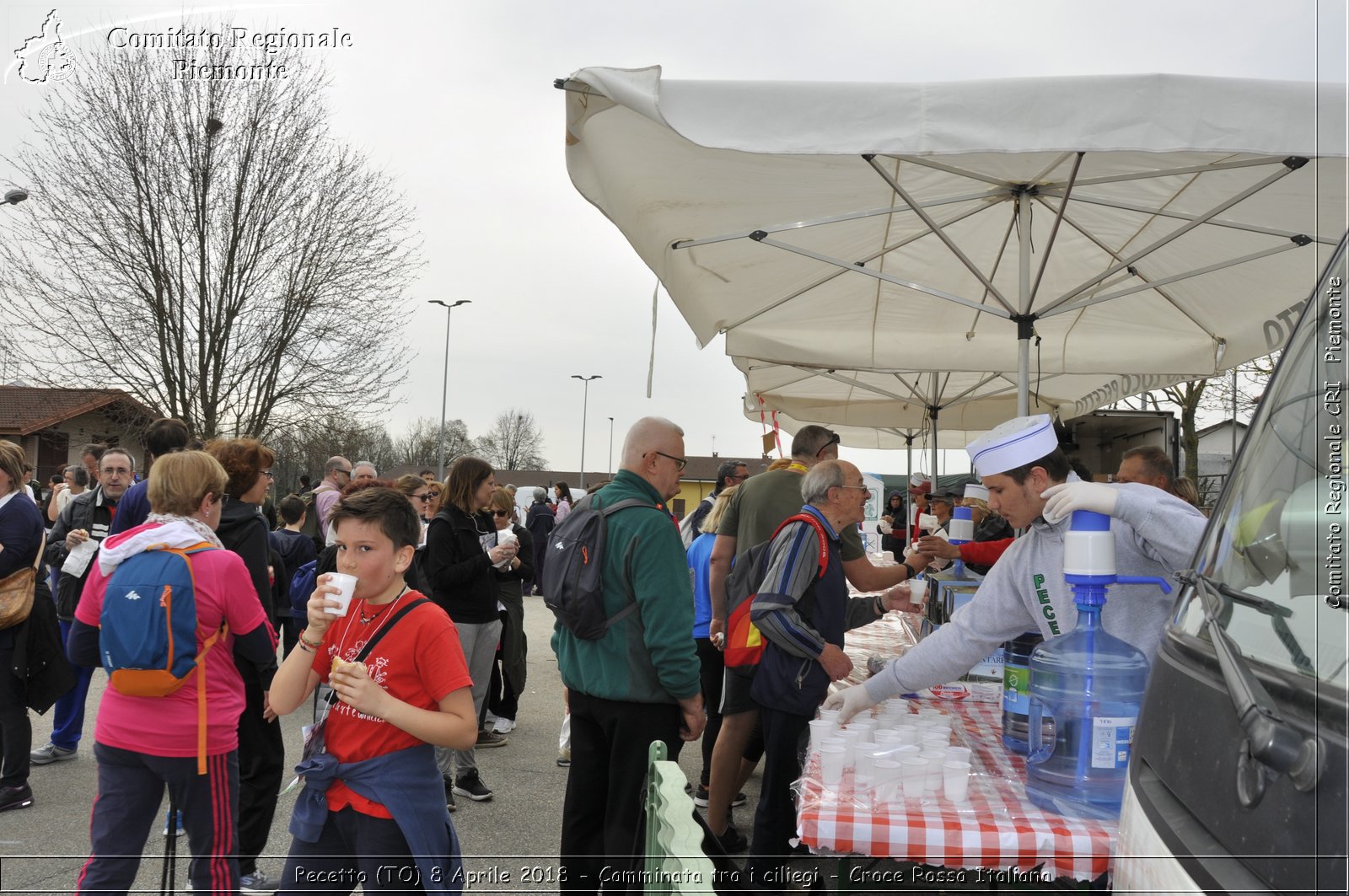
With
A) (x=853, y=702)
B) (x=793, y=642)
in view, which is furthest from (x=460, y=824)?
(x=853, y=702)

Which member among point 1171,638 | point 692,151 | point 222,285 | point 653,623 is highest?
point 222,285

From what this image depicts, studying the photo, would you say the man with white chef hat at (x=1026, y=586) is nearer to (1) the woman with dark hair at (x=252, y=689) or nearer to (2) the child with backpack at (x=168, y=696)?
(2) the child with backpack at (x=168, y=696)

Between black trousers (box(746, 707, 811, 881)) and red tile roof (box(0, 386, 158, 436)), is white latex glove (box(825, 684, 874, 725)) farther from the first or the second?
red tile roof (box(0, 386, 158, 436))

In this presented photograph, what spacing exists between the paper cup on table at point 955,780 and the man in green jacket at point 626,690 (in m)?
1.19

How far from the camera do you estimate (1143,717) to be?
1789mm

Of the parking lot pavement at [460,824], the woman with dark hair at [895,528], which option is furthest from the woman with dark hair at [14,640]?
the woman with dark hair at [895,528]

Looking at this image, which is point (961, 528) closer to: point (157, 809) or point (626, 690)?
point (626, 690)

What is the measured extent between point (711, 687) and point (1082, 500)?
3956mm

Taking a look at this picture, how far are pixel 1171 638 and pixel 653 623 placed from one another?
2064 mm

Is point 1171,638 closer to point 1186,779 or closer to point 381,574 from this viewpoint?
point 1186,779

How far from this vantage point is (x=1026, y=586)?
3082 millimetres

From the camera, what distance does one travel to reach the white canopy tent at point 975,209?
313 cm

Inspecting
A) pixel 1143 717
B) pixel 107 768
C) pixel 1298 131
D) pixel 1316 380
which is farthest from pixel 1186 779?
pixel 107 768

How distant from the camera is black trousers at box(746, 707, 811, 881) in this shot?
3740mm
